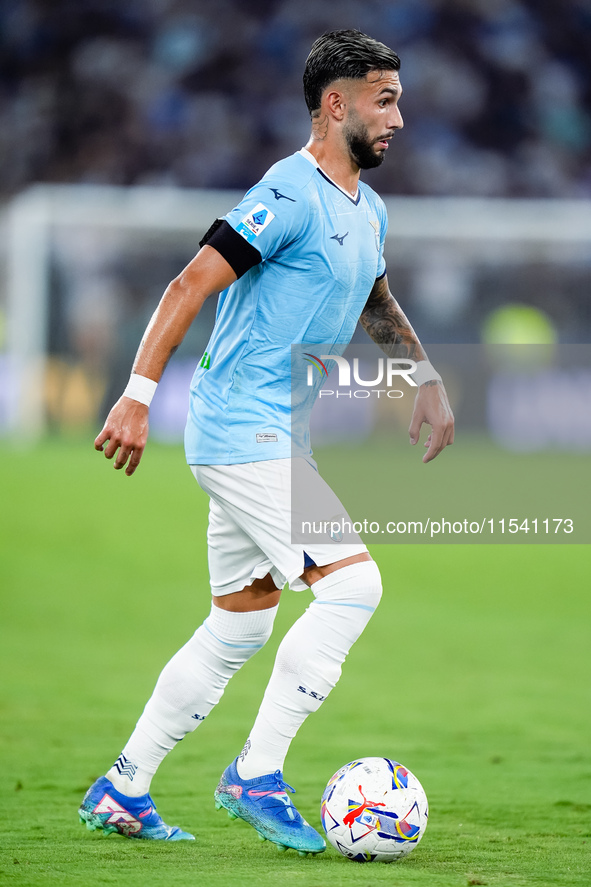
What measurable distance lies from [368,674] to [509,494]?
20.0ft

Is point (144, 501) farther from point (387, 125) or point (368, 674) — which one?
point (387, 125)

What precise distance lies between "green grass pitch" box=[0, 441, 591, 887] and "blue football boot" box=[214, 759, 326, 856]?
0.21 feet

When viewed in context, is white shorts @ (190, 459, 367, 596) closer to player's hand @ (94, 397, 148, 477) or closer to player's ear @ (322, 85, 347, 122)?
player's hand @ (94, 397, 148, 477)

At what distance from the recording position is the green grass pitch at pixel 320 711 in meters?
3.19

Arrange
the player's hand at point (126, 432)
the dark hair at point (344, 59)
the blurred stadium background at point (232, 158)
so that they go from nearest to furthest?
1. the player's hand at point (126, 432)
2. the dark hair at point (344, 59)
3. the blurred stadium background at point (232, 158)

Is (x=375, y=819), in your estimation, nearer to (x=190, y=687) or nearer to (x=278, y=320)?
(x=190, y=687)

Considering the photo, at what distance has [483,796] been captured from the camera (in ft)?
13.4

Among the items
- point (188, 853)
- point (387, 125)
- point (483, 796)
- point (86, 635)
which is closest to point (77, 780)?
point (188, 853)

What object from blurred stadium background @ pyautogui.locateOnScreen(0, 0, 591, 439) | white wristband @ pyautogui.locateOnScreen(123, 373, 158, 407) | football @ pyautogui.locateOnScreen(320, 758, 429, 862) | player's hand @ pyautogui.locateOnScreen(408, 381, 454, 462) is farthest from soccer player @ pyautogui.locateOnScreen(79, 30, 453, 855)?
blurred stadium background @ pyautogui.locateOnScreen(0, 0, 591, 439)

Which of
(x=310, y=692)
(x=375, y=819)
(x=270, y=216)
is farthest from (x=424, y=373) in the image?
(x=375, y=819)

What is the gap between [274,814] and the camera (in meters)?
3.25

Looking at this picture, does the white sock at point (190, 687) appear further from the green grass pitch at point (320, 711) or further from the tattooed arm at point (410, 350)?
the tattooed arm at point (410, 350)

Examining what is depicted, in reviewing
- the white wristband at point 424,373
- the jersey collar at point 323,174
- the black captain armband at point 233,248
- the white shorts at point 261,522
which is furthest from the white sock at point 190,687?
the jersey collar at point 323,174

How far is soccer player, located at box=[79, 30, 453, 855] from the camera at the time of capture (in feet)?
10.3
